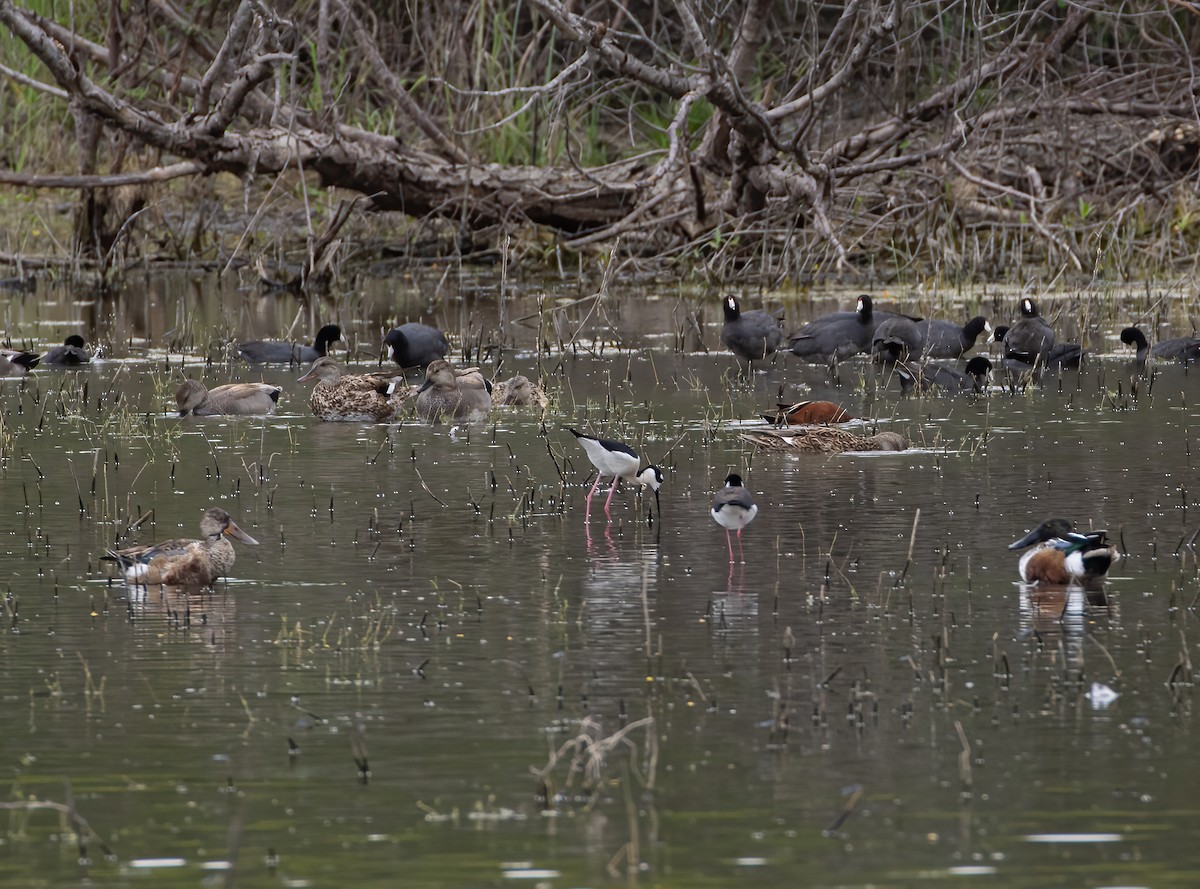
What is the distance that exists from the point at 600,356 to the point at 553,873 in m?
13.1

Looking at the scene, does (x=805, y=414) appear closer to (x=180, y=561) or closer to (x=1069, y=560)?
(x=1069, y=560)

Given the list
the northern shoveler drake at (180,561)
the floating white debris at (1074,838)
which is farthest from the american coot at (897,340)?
the floating white debris at (1074,838)

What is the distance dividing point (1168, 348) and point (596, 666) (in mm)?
10938

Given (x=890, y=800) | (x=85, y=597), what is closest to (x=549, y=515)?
(x=85, y=597)

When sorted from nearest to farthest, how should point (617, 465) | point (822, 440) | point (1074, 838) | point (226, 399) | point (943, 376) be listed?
1. point (1074, 838)
2. point (617, 465)
3. point (822, 440)
4. point (226, 399)
5. point (943, 376)

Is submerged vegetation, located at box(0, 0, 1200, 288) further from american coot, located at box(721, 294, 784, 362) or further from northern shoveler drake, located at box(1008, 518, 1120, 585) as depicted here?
northern shoveler drake, located at box(1008, 518, 1120, 585)

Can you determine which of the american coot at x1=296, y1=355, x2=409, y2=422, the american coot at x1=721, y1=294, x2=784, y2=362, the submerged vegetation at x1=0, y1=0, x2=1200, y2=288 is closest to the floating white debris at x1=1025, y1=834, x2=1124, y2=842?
the american coot at x1=296, y1=355, x2=409, y2=422

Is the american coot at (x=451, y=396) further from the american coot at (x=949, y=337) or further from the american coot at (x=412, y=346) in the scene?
the american coot at (x=949, y=337)

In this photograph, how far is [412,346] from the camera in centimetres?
1733

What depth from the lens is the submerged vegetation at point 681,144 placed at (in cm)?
2209

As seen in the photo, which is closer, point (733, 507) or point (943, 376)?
point (733, 507)

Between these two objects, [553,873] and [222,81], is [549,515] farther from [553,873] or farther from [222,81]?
[222,81]

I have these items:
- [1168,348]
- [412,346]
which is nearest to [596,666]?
[412,346]

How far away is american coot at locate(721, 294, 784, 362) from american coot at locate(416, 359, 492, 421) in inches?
134
